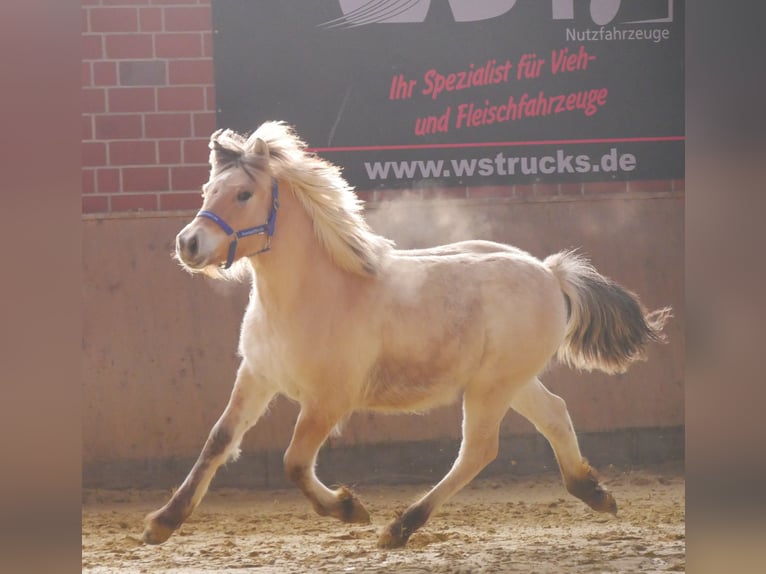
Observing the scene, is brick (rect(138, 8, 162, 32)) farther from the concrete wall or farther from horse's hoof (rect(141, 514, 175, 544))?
horse's hoof (rect(141, 514, 175, 544))

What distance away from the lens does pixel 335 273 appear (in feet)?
11.1

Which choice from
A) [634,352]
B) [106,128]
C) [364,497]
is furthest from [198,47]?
[634,352]

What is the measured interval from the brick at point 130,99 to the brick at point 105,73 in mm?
31

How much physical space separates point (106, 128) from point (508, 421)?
1.77 meters

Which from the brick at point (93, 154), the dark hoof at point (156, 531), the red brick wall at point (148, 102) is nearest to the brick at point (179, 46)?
the red brick wall at point (148, 102)

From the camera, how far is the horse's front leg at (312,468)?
3391mm

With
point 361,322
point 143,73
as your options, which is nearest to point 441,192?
point 361,322

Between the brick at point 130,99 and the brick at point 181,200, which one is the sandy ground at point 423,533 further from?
the brick at point 130,99

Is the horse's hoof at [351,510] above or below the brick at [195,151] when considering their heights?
below

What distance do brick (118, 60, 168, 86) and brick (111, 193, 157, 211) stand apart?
0.39 meters
